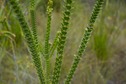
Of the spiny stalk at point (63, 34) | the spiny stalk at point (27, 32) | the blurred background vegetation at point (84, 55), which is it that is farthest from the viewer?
the blurred background vegetation at point (84, 55)

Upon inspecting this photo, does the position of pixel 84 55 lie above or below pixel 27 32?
below

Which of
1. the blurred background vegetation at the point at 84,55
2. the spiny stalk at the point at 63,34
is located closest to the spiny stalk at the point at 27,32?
the spiny stalk at the point at 63,34

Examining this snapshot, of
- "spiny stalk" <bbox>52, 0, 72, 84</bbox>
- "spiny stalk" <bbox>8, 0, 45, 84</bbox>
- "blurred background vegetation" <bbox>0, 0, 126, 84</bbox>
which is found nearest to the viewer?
"spiny stalk" <bbox>8, 0, 45, 84</bbox>

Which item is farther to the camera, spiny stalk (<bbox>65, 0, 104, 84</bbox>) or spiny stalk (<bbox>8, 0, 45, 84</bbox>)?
spiny stalk (<bbox>65, 0, 104, 84</bbox>)

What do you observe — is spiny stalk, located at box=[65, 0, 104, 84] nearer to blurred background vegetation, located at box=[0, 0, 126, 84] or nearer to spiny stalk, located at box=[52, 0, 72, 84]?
spiny stalk, located at box=[52, 0, 72, 84]

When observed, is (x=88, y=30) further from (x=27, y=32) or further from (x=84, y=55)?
(x=84, y=55)

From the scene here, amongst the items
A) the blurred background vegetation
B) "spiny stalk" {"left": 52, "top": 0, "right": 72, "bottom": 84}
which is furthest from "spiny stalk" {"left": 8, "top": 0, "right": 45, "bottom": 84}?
the blurred background vegetation

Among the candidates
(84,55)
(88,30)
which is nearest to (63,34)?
(88,30)

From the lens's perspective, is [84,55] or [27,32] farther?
[84,55]

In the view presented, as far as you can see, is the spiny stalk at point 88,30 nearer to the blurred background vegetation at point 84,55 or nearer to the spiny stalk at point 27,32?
the spiny stalk at point 27,32

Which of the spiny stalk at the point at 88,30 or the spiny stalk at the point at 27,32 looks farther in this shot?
the spiny stalk at the point at 88,30

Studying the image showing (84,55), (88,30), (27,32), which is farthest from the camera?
(84,55)
